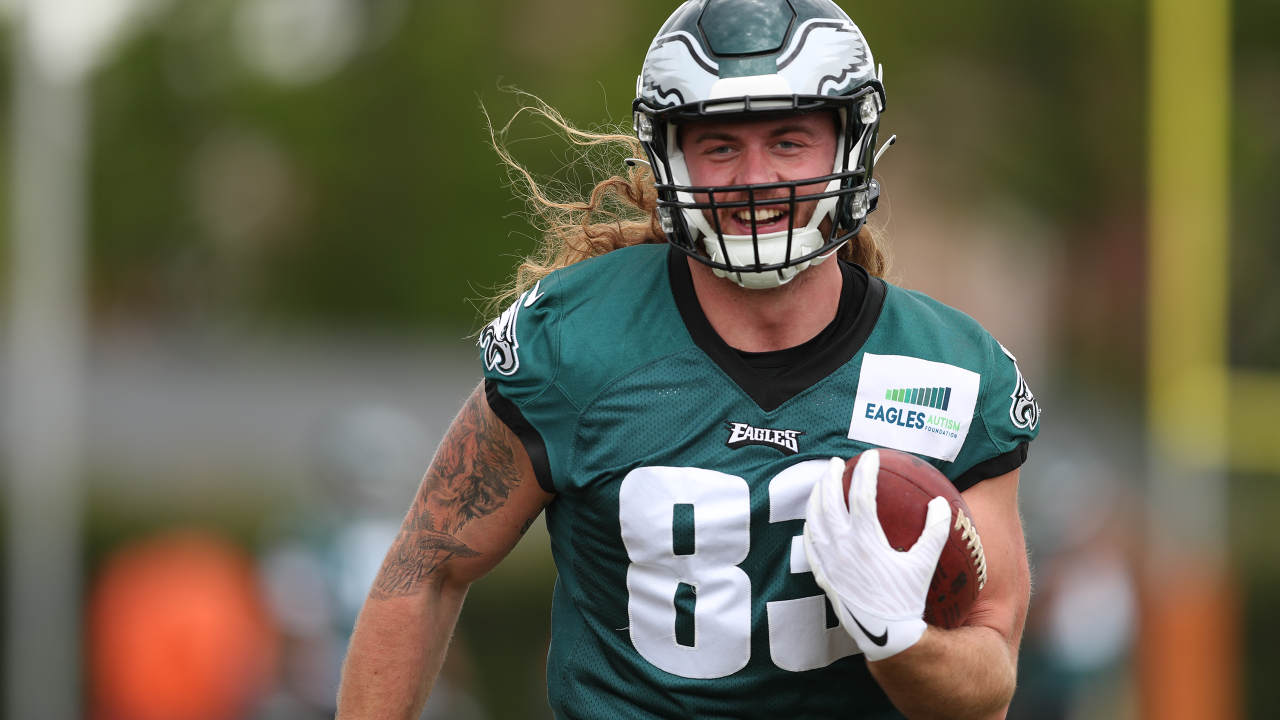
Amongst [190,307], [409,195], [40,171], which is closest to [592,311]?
[40,171]

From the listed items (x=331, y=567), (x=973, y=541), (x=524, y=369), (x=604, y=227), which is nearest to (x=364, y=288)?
(x=331, y=567)

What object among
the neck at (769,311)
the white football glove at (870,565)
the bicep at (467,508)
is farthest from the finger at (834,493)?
the bicep at (467,508)

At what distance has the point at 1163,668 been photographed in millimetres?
8477

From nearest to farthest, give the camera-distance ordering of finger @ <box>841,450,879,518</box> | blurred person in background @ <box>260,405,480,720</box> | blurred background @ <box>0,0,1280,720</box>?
finger @ <box>841,450,879,518</box>
blurred person in background @ <box>260,405,480,720</box>
blurred background @ <box>0,0,1280,720</box>

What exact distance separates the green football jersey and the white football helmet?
16cm

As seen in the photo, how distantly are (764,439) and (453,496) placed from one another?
1.96 feet

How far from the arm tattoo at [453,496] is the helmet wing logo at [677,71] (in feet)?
2.13

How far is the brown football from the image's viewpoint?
7.63 feet

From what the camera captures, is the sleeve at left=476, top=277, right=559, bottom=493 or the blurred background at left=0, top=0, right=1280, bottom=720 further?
the blurred background at left=0, top=0, right=1280, bottom=720

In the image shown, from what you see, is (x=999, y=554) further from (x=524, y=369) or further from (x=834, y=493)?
(x=524, y=369)

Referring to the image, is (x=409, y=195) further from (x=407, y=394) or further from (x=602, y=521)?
(x=602, y=521)

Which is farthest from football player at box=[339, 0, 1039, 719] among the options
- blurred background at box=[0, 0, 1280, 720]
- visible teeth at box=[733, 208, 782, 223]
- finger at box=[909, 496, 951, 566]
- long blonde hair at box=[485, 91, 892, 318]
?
blurred background at box=[0, 0, 1280, 720]

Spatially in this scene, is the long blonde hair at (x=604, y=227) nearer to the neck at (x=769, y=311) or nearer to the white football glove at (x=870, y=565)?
Answer: the neck at (x=769, y=311)

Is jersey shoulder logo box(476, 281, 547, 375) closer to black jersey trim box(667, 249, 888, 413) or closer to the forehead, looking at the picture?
black jersey trim box(667, 249, 888, 413)
